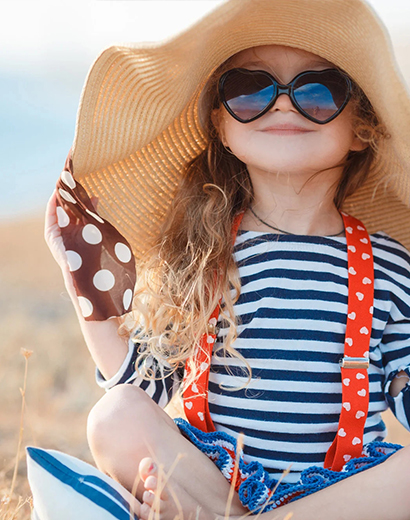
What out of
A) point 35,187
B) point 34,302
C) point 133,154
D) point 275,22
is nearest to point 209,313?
point 133,154

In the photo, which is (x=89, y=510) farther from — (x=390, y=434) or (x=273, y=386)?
(x=390, y=434)

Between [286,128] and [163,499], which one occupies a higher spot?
[286,128]

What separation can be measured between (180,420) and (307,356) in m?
0.36

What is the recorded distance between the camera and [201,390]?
163 cm

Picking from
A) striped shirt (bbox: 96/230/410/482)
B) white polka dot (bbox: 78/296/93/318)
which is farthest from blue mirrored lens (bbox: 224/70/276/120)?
white polka dot (bbox: 78/296/93/318)

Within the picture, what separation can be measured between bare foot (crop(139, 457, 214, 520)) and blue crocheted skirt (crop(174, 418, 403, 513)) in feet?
0.43

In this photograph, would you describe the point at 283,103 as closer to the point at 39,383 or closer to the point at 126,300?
the point at 126,300

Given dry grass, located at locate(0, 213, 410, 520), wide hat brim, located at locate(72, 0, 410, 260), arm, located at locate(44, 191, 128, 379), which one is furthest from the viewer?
dry grass, located at locate(0, 213, 410, 520)

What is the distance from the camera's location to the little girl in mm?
1455

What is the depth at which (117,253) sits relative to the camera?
1.67 metres

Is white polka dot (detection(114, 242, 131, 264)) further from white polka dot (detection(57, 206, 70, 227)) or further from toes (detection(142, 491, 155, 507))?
toes (detection(142, 491, 155, 507))

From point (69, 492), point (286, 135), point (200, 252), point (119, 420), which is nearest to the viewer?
point (69, 492)

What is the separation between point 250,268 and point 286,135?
0.36 m

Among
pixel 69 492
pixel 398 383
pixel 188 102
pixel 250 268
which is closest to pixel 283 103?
pixel 188 102
